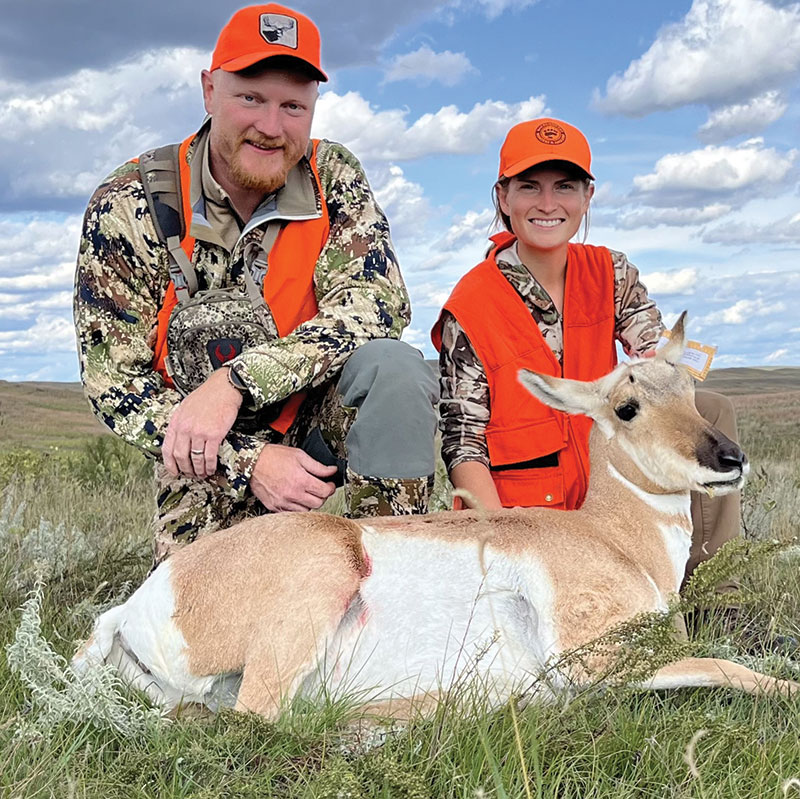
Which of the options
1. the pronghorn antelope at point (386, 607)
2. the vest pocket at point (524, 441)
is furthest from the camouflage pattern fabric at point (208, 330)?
the pronghorn antelope at point (386, 607)

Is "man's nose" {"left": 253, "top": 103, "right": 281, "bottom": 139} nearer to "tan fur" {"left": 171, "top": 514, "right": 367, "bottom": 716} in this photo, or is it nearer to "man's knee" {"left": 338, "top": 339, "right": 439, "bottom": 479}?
"man's knee" {"left": 338, "top": 339, "right": 439, "bottom": 479}

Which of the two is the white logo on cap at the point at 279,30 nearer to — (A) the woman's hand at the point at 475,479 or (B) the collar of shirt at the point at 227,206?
(B) the collar of shirt at the point at 227,206

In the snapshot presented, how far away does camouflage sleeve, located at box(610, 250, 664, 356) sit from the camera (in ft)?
18.5

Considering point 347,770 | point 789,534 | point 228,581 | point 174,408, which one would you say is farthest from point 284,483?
point 789,534

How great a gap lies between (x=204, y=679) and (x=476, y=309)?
2832mm

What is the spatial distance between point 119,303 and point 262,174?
1035 millimetres

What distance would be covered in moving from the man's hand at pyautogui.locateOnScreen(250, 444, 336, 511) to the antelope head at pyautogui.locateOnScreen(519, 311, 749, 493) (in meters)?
1.07

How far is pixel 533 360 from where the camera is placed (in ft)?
17.7

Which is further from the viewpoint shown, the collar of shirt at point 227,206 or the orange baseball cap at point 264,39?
A: the collar of shirt at point 227,206

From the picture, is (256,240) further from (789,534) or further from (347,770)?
(789,534)

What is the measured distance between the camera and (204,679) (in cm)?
342

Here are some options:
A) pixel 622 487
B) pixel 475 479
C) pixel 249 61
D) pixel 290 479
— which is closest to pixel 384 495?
pixel 290 479

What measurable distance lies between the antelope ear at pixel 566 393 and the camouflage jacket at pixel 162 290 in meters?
1.01

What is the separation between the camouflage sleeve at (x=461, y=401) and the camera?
17.5 ft
